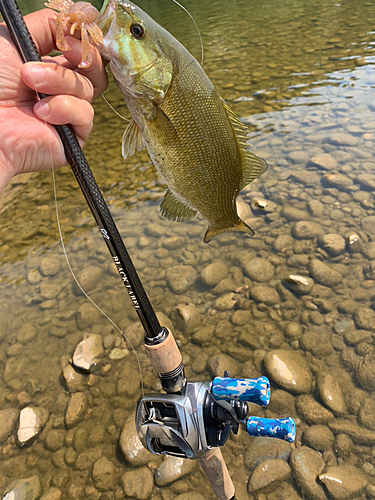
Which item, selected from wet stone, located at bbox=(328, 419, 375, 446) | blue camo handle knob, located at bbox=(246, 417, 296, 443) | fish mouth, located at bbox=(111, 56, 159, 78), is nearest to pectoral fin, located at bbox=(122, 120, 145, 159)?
fish mouth, located at bbox=(111, 56, 159, 78)

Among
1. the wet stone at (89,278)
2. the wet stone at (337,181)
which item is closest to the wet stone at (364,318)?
the wet stone at (337,181)

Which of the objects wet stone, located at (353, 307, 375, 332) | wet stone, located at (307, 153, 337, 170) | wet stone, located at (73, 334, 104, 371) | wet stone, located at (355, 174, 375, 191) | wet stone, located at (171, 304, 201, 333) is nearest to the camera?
wet stone, located at (353, 307, 375, 332)

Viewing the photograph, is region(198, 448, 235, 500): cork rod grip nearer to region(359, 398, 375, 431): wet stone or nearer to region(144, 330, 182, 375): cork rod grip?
region(144, 330, 182, 375): cork rod grip

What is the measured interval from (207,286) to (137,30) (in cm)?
283

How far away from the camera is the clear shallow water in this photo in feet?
9.44

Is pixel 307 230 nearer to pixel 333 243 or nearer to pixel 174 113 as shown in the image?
pixel 333 243

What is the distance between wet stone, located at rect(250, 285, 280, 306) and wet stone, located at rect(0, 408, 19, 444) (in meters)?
2.34

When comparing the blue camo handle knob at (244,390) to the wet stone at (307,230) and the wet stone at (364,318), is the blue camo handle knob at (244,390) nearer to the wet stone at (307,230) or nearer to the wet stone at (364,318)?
the wet stone at (364,318)

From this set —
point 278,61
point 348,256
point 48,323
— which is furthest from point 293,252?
point 278,61

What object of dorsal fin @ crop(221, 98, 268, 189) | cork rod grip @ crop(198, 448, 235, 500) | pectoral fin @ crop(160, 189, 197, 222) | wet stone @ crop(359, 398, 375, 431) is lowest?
wet stone @ crop(359, 398, 375, 431)

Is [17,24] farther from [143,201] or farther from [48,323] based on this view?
[143,201]

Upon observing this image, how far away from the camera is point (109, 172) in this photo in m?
5.98

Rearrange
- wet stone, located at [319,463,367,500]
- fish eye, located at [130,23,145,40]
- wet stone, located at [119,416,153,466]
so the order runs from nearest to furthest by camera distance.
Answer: fish eye, located at [130,23,145,40], wet stone, located at [319,463,367,500], wet stone, located at [119,416,153,466]

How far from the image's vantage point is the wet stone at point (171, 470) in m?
2.64
